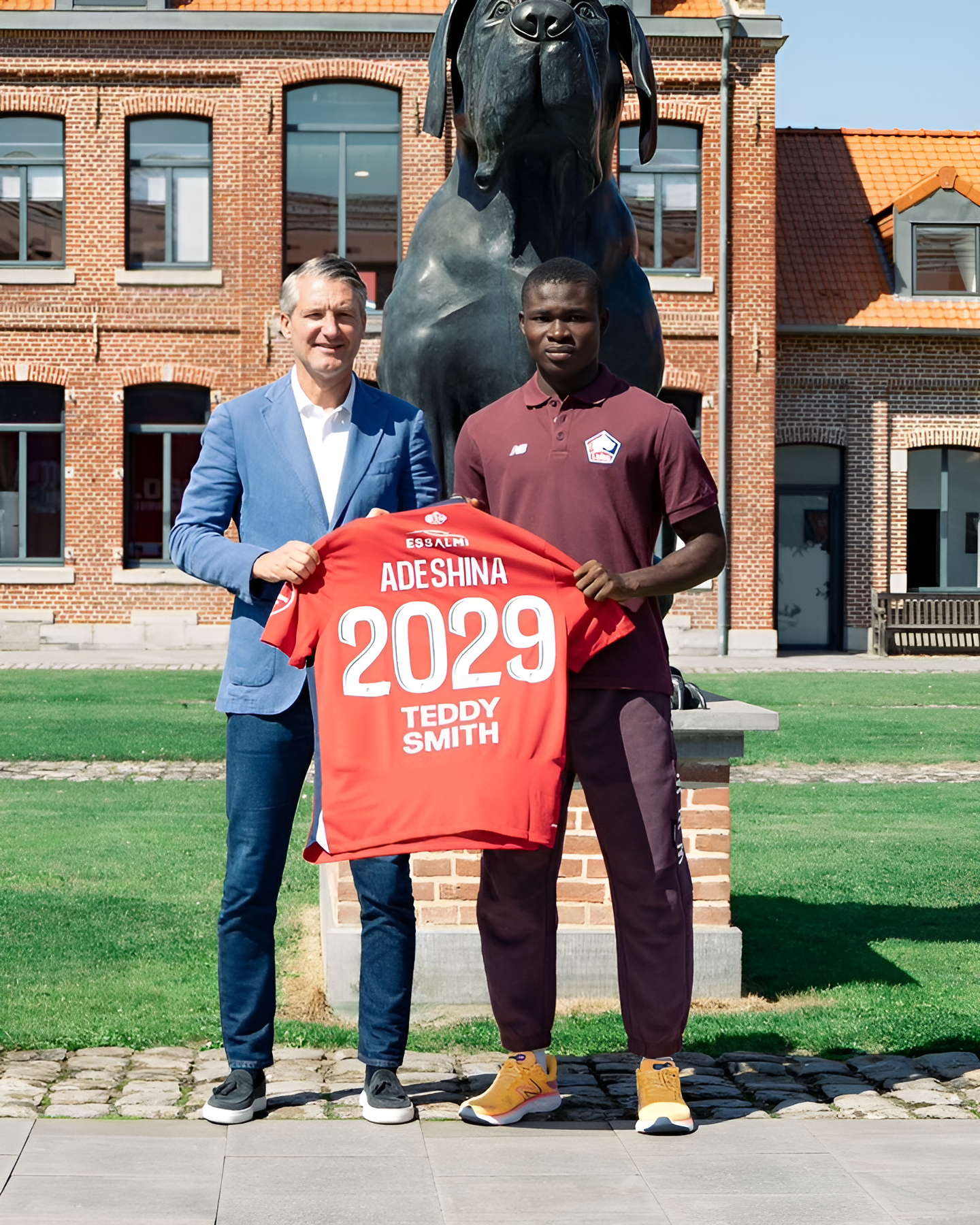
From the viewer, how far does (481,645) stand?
3934 millimetres

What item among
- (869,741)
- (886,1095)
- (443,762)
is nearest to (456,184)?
(443,762)

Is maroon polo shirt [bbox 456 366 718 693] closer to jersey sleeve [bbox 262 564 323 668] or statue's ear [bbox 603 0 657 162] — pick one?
jersey sleeve [bbox 262 564 323 668]

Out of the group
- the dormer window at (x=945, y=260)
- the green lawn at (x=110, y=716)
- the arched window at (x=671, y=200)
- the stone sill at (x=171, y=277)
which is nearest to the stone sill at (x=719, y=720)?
the green lawn at (x=110, y=716)

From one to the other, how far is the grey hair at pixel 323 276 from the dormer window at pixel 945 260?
2330cm

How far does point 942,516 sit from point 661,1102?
2305 centimetres

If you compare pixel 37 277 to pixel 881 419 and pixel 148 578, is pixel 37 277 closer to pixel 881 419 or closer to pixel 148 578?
→ pixel 148 578

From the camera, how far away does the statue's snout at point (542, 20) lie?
4.60m

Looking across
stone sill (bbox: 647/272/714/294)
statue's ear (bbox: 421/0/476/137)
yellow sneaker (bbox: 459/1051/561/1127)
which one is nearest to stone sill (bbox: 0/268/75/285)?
stone sill (bbox: 647/272/714/294)

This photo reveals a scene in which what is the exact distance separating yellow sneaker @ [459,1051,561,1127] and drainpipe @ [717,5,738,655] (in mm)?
19574

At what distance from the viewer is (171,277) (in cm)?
2383

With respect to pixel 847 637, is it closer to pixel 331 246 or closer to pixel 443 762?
pixel 331 246

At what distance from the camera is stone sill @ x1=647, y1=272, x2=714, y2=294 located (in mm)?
24047

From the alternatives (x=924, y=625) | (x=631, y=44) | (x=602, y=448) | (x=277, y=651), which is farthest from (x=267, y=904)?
(x=924, y=625)

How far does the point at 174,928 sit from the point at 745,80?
2035 centimetres
